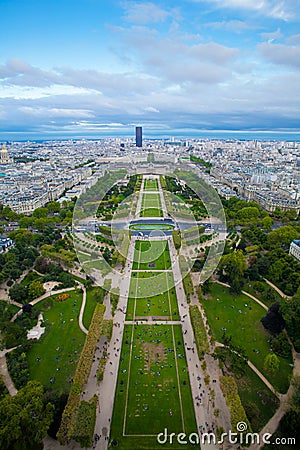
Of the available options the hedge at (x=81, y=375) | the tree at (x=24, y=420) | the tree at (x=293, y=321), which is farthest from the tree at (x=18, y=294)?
the tree at (x=293, y=321)

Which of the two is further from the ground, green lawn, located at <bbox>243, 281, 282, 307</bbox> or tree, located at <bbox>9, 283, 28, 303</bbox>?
tree, located at <bbox>9, 283, 28, 303</bbox>

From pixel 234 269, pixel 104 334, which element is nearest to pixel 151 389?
pixel 104 334

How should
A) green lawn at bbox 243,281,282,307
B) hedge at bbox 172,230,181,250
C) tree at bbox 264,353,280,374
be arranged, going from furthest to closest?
hedge at bbox 172,230,181,250 → green lawn at bbox 243,281,282,307 → tree at bbox 264,353,280,374

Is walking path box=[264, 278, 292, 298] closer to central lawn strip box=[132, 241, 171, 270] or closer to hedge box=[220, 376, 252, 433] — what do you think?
central lawn strip box=[132, 241, 171, 270]

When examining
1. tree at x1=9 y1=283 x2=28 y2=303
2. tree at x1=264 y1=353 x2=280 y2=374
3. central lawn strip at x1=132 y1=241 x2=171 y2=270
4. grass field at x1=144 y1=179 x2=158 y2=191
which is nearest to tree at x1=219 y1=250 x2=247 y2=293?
central lawn strip at x1=132 y1=241 x2=171 y2=270

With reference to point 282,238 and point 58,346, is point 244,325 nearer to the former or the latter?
point 58,346

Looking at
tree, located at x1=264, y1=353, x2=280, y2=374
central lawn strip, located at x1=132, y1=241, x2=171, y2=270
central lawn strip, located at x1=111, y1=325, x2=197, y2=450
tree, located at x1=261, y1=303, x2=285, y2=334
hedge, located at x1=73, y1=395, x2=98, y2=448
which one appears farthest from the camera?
central lawn strip, located at x1=132, y1=241, x2=171, y2=270

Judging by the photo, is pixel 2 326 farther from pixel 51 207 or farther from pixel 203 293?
pixel 51 207
